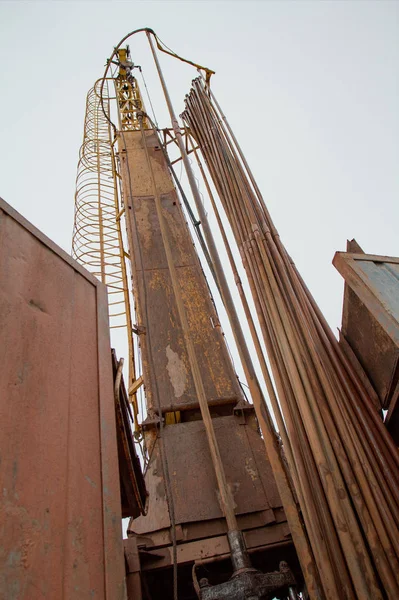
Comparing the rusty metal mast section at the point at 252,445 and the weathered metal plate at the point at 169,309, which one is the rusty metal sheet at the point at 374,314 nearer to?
the rusty metal mast section at the point at 252,445

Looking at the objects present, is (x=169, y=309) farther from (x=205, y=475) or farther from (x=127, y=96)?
(x=127, y=96)

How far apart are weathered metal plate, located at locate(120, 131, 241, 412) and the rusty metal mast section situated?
0.01 metres

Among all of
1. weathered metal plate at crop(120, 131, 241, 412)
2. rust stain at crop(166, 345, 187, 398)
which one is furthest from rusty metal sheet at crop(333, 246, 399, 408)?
rust stain at crop(166, 345, 187, 398)

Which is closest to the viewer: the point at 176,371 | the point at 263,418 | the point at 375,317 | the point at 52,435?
the point at 52,435

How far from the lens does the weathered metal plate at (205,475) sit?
2.85 m

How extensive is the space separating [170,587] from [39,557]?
2194 mm

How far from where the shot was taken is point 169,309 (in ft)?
13.5

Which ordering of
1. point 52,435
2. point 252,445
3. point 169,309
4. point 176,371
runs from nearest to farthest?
point 52,435 → point 252,445 → point 176,371 → point 169,309

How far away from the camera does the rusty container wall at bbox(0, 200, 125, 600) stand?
1.32 m

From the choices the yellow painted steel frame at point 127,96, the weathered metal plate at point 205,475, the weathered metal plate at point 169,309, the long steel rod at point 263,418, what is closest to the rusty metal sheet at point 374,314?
the long steel rod at point 263,418

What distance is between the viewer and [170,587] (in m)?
3.08

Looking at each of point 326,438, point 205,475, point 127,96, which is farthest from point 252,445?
point 127,96

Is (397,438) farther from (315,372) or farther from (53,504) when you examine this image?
(53,504)

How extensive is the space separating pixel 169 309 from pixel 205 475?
1.63 metres
